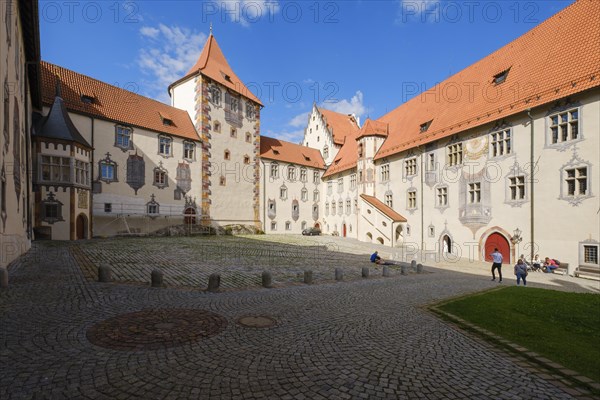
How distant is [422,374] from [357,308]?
3.62 metres

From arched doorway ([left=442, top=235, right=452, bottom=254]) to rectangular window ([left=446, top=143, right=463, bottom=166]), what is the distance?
6.06 meters

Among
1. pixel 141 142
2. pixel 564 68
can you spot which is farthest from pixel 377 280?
pixel 141 142

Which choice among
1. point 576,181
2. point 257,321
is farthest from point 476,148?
point 257,321

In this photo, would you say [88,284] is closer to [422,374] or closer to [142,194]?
[422,374]

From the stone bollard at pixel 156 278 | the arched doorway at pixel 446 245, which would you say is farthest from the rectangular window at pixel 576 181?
the stone bollard at pixel 156 278

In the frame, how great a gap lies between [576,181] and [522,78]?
28.4ft

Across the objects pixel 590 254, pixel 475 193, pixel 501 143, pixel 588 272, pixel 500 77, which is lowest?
pixel 588 272

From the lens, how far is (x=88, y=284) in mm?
8992

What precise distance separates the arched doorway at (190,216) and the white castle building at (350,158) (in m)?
0.12

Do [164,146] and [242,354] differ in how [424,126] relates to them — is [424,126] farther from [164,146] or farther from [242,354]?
[242,354]

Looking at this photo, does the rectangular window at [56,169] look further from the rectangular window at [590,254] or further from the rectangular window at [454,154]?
the rectangular window at [590,254]

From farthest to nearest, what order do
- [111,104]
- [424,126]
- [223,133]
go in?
[223,133]
[424,126]
[111,104]

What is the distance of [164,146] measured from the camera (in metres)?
30.0

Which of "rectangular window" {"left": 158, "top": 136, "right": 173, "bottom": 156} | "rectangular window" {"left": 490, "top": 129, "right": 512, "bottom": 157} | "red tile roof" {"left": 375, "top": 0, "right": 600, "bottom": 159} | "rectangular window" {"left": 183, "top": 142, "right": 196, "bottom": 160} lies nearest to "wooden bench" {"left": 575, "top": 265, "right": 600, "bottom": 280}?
"rectangular window" {"left": 490, "top": 129, "right": 512, "bottom": 157}
